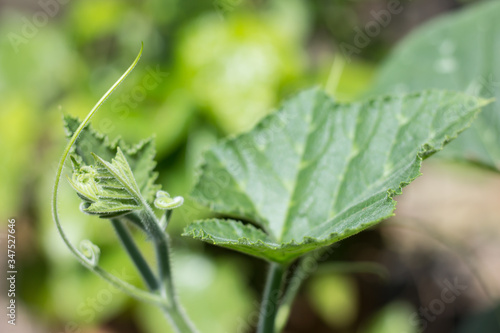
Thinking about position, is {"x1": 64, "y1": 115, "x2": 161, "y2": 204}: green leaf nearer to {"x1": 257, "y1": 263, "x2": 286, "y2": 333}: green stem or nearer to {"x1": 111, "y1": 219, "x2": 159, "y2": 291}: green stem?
{"x1": 111, "y1": 219, "x2": 159, "y2": 291}: green stem

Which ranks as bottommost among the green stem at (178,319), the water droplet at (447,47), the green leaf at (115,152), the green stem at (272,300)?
the water droplet at (447,47)

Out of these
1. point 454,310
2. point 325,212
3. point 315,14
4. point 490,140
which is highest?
point 325,212

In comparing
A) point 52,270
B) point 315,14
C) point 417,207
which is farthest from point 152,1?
point 417,207

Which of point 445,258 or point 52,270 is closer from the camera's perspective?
point 52,270

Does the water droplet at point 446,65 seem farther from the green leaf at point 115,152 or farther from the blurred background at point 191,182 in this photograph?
the green leaf at point 115,152

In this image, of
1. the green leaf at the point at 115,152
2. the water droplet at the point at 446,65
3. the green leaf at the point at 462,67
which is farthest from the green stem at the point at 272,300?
the water droplet at the point at 446,65

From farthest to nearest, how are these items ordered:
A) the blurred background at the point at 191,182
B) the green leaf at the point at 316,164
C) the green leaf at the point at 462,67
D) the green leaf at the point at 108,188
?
1. the blurred background at the point at 191,182
2. the green leaf at the point at 462,67
3. the green leaf at the point at 316,164
4. the green leaf at the point at 108,188

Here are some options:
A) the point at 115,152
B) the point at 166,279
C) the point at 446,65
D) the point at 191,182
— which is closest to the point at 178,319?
the point at 166,279

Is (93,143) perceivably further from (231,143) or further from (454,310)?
(454,310)
